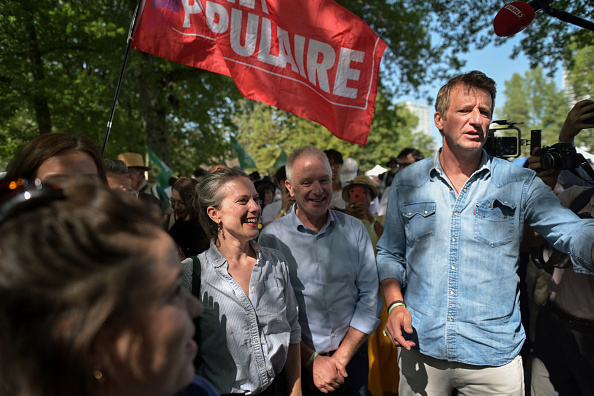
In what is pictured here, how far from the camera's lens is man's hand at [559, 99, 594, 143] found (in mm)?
2661

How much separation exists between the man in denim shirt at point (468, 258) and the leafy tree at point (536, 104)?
4742cm

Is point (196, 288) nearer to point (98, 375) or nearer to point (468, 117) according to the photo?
point (98, 375)

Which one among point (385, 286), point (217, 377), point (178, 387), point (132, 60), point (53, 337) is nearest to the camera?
point (53, 337)

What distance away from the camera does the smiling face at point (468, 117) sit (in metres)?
2.30

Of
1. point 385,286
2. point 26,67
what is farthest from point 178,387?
point 26,67

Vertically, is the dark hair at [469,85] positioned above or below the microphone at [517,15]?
below

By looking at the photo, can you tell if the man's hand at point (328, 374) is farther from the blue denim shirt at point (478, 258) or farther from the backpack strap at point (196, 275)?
the backpack strap at point (196, 275)

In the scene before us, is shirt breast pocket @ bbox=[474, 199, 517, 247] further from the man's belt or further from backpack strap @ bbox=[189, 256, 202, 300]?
backpack strap @ bbox=[189, 256, 202, 300]

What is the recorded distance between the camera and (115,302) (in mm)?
793

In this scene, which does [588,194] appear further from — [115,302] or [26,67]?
[26,67]

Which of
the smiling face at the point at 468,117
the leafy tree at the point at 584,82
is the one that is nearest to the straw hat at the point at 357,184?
the smiling face at the point at 468,117

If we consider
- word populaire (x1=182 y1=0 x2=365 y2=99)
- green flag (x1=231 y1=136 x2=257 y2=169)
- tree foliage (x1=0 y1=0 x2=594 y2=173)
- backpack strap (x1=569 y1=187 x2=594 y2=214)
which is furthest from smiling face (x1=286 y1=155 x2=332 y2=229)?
green flag (x1=231 y1=136 x2=257 y2=169)

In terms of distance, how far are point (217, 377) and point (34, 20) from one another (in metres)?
10.3

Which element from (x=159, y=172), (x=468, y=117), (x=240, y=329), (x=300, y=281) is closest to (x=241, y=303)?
(x=240, y=329)
